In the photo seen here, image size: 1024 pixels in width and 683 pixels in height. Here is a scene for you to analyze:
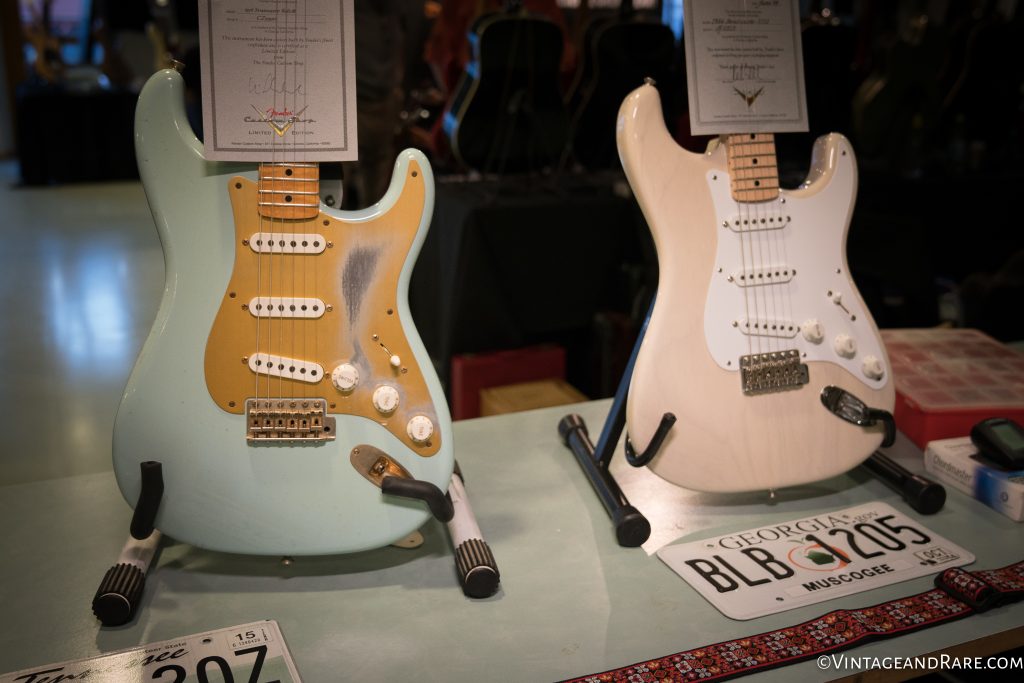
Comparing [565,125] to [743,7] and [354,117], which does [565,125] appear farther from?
[354,117]

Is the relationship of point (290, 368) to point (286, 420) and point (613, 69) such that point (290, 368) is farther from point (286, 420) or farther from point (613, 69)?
point (613, 69)

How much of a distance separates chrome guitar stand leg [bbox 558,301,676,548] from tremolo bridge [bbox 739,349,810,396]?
15cm

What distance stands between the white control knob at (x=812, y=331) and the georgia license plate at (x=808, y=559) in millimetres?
288

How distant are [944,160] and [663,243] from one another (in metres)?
2.83

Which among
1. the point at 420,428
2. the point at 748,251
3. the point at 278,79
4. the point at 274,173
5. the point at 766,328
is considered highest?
the point at 278,79

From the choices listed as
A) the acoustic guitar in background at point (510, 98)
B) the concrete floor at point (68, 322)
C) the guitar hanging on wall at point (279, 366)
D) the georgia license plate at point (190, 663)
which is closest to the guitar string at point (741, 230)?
the guitar hanging on wall at point (279, 366)

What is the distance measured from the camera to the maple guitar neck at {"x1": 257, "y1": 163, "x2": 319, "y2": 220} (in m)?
1.27

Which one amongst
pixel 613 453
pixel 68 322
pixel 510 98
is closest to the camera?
pixel 613 453

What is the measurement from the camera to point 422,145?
11.8 ft

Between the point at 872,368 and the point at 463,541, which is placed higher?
the point at 872,368

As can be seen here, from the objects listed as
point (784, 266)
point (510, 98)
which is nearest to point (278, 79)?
point (784, 266)

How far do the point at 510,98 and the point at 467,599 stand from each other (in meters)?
1.75

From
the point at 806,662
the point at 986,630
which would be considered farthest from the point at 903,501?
the point at 806,662

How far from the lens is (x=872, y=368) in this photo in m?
1.52
